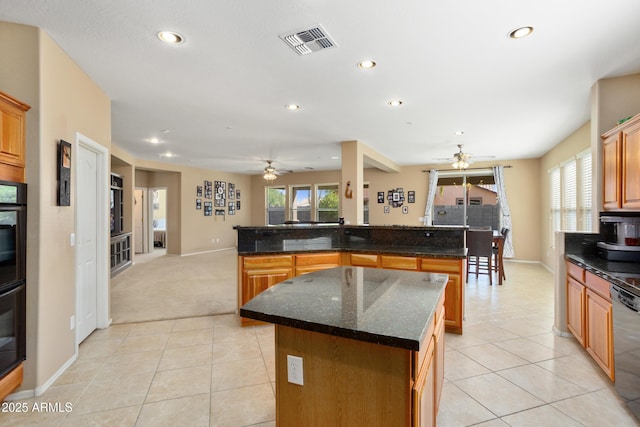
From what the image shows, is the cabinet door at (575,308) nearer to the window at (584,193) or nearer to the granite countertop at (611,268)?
the granite countertop at (611,268)

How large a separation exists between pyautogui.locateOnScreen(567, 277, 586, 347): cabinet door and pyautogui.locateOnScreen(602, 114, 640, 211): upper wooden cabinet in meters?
0.79

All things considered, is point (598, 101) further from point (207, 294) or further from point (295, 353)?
point (207, 294)

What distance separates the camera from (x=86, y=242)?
317cm

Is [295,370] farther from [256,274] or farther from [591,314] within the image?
[591,314]

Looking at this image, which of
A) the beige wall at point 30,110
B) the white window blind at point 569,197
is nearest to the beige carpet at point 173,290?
the beige wall at point 30,110

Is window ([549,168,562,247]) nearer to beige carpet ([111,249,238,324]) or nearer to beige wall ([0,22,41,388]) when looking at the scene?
beige carpet ([111,249,238,324])

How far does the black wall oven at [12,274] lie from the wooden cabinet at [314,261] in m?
2.41

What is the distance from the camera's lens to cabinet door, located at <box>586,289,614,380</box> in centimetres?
227

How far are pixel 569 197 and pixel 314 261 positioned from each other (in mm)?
5172

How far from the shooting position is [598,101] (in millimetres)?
3143

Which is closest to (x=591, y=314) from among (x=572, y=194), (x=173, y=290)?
(x=572, y=194)

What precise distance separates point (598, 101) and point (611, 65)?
42cm

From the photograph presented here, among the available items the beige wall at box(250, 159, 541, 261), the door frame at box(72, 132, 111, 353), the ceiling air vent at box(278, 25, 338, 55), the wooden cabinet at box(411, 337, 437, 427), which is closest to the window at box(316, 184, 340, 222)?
the beige wall at box(250, 159, 541, 261)

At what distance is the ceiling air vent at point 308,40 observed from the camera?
2.30 metres
